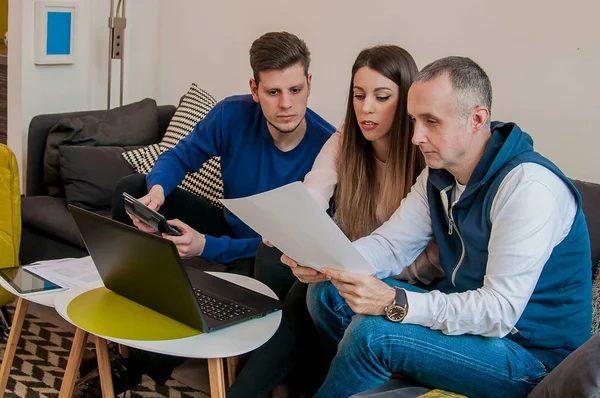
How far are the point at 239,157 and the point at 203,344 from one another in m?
0.98

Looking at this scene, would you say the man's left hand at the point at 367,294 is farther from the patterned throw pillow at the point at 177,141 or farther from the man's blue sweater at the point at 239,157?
the patterned throw pillow at the point at 177,141

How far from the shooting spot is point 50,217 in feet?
9.65

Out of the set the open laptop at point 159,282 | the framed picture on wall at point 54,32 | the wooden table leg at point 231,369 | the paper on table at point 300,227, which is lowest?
the wooden table leg at point 231,369

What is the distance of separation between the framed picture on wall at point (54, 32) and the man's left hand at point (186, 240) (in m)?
1.38

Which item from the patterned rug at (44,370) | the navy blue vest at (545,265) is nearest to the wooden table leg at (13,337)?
the patterned rug at (44,370)

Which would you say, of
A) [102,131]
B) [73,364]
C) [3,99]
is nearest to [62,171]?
[102,131]

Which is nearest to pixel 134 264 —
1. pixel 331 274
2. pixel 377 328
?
pixel 331 274

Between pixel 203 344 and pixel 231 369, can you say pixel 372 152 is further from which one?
pixel 203 344

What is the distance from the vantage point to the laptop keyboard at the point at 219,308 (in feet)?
5.98

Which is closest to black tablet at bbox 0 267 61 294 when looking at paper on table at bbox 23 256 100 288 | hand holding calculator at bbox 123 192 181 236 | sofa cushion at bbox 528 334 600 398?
paper on table at bbox 23 256 100 288

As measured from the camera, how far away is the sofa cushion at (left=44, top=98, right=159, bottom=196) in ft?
10.0

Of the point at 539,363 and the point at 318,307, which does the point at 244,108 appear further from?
the point at 539,363

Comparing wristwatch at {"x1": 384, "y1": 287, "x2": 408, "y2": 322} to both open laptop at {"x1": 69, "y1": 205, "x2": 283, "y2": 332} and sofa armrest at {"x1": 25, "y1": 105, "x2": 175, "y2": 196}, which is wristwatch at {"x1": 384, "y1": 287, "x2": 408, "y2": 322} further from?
sofa armrest at {"x1": 25, "y1": 105, "x2": 175, "y2": 196}

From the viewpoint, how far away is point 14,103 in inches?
130
